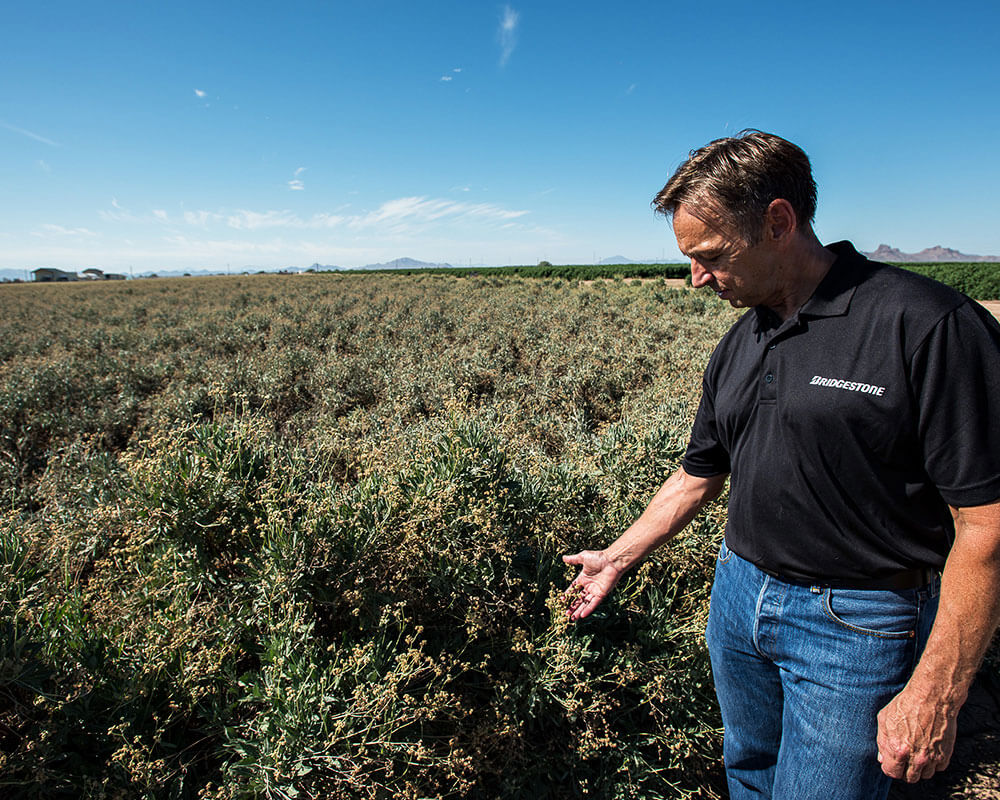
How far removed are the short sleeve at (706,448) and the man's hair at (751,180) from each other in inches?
26.2

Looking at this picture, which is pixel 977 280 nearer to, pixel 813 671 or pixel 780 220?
pixel 780 220

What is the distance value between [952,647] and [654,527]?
3.19 ft

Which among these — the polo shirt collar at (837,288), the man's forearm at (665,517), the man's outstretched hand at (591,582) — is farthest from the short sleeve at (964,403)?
the man's outstretched hand at (591,582)

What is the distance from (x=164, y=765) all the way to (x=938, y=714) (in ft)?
8.36

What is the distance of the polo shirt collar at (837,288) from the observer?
1443 mm

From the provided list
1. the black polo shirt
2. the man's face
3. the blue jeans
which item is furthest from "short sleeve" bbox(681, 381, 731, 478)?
the man's face

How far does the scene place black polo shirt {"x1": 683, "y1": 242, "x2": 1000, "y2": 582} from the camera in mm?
1193

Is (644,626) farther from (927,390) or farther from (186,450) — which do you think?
(186,450)

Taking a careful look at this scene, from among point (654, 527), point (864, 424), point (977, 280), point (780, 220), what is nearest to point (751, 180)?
point (780, 220)

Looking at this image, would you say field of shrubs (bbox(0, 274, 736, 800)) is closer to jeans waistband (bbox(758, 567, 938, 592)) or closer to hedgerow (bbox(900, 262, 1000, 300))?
jeans waistband (bbox(758, 567, 938, 592))

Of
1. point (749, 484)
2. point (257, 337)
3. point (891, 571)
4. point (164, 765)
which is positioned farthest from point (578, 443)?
point (257, 337)

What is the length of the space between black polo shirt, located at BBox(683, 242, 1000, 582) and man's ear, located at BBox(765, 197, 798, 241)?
18 cm

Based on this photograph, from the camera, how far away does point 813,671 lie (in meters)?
1.54

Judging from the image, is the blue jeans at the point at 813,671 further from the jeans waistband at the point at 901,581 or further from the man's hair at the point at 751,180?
the man's hair at the point at 751,180
